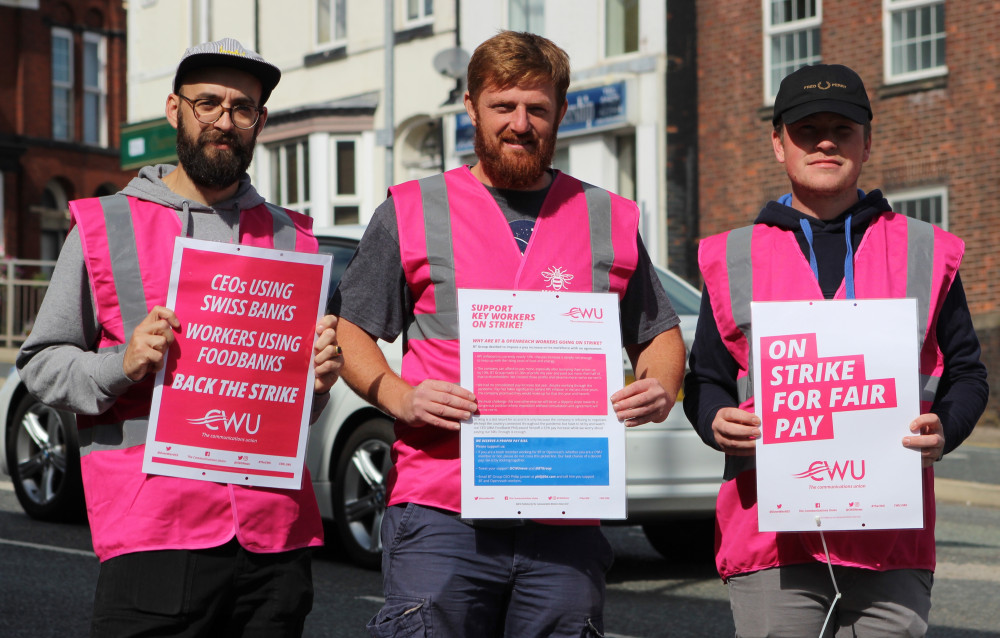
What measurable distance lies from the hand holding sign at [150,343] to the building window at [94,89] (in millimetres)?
38920

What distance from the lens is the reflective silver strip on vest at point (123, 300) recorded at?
11.6ft

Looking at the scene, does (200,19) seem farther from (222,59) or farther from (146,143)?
(222,59)

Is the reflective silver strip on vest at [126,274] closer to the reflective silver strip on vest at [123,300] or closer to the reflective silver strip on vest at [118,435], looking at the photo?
the reflective silver strip on vest at [123,300]

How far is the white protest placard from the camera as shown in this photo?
3.42 metres

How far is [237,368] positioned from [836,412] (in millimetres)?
1404

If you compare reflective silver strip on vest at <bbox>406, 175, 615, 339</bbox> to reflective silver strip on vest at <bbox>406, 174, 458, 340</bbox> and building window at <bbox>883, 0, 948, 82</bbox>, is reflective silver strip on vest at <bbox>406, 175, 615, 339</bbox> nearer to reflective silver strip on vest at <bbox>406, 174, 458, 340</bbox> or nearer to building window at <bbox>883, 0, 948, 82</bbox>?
reflective silver strip on vest at <bbox>406, 174, 458, 340</bbox>

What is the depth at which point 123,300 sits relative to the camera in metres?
3.55

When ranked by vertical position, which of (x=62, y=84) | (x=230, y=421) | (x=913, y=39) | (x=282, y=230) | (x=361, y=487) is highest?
(x=62, y=84)

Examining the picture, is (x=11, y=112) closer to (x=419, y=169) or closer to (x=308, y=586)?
(x=419, y=169)

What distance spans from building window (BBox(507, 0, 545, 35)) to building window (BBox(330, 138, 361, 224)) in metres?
4.33

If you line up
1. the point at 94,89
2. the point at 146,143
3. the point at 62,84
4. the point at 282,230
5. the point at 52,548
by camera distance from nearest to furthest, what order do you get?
the point at 282,230 < the point at 52,548 < the point at 146,143 < the point at 62,84 < the point at 94,89

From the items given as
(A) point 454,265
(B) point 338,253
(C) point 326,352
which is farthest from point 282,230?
(B) point 338,253

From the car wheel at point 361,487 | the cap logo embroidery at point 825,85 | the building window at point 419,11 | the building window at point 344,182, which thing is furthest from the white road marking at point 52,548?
the building window at point 344,182

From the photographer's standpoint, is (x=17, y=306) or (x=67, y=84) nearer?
(x=17, y=306)
